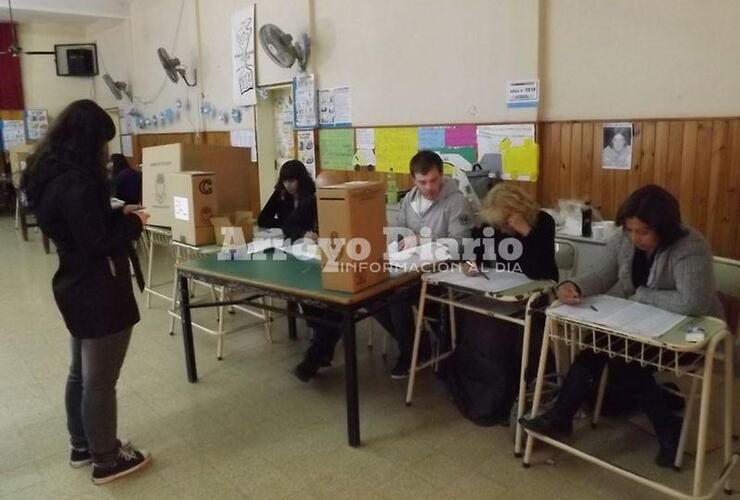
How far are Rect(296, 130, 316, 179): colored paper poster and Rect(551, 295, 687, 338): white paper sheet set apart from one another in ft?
12.1

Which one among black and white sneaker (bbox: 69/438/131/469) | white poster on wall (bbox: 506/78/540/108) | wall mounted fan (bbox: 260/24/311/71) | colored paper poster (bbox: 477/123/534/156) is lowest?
black and white sneaker (bbox: 69/438/131/469)

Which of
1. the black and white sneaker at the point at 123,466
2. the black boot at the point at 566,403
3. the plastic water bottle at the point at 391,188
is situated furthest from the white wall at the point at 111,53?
the black boot at the point at 566,403

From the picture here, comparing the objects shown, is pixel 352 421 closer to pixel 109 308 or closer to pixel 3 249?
pixel 109 308

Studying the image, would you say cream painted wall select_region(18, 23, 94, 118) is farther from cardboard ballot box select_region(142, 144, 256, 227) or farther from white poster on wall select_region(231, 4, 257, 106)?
cardboard ballot box select_region(142, 144, 256, 227)

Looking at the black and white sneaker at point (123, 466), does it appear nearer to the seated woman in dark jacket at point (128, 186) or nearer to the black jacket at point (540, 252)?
the black jacket at point (540, 252)

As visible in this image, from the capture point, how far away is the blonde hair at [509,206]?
8.64 ft

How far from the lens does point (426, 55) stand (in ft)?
14.3

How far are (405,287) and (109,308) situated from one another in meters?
1.20

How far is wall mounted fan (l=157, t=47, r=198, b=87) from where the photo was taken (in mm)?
7086

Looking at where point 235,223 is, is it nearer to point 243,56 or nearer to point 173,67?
point 243,56

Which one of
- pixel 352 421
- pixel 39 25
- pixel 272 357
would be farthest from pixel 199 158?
pixel 39 25

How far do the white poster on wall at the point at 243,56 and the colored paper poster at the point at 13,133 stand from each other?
4916mm

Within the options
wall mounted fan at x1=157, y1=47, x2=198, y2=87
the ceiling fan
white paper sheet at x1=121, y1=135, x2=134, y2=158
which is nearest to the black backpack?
wall mounted fan at x1=157, y1=47, x2=198, y2=87

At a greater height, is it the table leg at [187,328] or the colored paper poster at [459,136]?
the colored paper poster at [459,136]
